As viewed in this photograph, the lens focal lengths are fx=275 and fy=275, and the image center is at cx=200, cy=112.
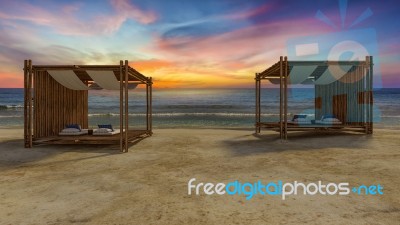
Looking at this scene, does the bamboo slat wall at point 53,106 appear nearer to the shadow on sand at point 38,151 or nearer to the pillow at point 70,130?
the pillow at point 70,130

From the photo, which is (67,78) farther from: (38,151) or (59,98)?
(38,151)

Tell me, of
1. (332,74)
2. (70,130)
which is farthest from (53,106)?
(332,74)

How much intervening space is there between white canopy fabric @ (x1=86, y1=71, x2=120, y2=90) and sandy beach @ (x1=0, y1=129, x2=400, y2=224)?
97.4 inches

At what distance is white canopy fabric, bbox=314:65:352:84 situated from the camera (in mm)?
11163

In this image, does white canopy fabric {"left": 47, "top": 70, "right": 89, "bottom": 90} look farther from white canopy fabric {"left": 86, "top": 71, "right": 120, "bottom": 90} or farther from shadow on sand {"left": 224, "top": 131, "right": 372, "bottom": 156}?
shadow on sand {"left": 224, "top": 131, "right": 372, "bottom": 156}

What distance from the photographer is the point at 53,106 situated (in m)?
10.3

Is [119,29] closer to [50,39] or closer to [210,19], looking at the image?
[50,39]

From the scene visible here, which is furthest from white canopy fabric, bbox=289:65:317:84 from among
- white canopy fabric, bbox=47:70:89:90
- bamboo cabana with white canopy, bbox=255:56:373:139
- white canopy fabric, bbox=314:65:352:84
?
white canopy fabric, bbox=47:70:89:90

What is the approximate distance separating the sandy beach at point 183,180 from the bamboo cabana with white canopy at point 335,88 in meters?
2.07

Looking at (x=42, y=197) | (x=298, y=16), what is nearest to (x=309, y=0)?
(x=298, y=16)

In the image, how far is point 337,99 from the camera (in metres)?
13.4

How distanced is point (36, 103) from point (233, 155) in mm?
6872

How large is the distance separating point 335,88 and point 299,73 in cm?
323

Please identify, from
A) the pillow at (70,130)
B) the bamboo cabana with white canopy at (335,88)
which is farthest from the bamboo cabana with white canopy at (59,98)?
the bamboo cabana with white canopy at (335,88)
